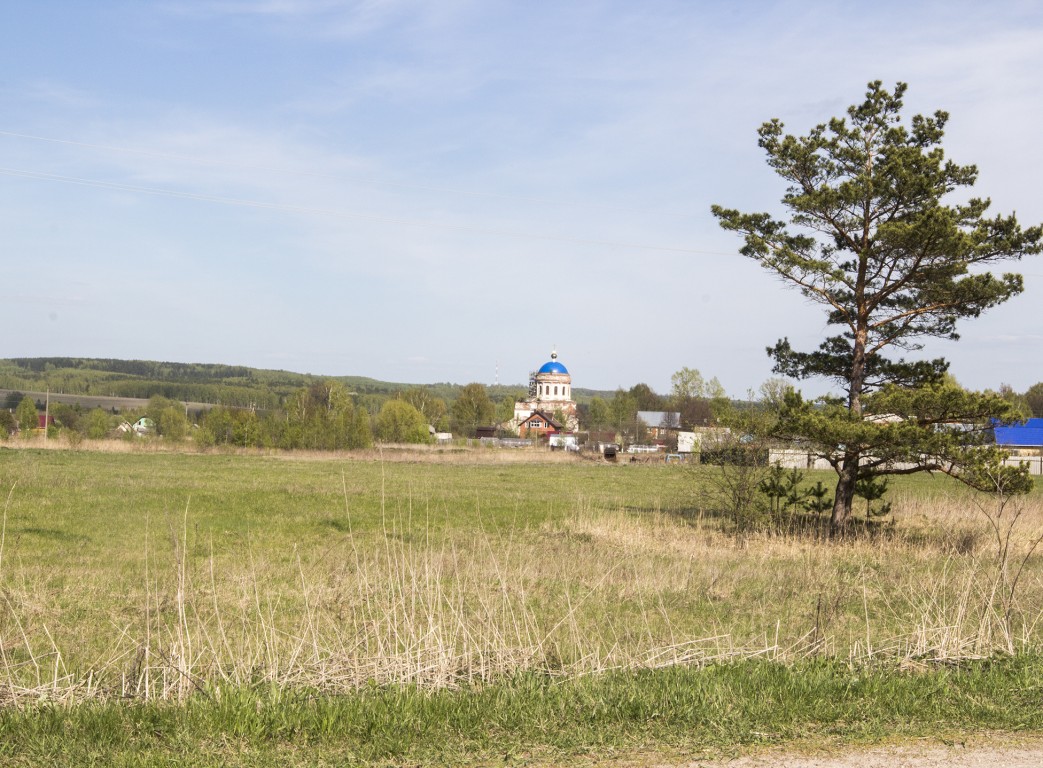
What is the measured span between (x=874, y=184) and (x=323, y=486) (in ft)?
67.6

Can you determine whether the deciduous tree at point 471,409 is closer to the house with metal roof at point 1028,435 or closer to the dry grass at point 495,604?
the house with metal roof at point 1028,435

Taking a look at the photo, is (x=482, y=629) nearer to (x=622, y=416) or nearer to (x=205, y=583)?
(x=205, y=583)

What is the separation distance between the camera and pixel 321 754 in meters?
4.62

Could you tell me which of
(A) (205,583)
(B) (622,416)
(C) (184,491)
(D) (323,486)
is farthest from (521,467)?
(B) (622,416)

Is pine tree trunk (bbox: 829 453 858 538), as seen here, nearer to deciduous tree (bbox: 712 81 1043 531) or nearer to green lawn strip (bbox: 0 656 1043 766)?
deciduous tree (bbox: 712 81 1043 531)

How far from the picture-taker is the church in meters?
120

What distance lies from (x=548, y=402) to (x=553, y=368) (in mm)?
6248

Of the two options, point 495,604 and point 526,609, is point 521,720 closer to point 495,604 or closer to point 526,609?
point 495,604

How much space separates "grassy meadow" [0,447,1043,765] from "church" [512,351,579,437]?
99207 mm

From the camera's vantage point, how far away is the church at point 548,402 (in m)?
120

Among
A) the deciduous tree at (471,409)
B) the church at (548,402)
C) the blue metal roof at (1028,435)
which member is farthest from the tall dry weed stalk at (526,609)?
the church at (548,402)

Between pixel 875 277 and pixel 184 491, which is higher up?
pixel 875 277

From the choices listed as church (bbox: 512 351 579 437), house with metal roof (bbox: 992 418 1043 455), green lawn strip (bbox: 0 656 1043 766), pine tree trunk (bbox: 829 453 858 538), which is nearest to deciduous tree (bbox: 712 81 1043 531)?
pine tree trunk (bbox: 829 453 858 538)

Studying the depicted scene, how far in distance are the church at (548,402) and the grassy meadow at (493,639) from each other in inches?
3906
